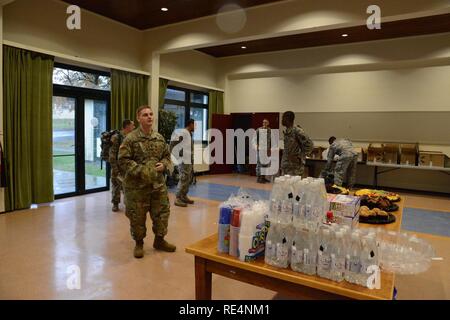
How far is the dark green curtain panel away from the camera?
460cm

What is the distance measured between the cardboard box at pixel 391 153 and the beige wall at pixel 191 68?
486 cm

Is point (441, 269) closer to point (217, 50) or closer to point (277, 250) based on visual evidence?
point (277, 250)

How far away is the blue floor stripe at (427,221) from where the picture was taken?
4.34 meters

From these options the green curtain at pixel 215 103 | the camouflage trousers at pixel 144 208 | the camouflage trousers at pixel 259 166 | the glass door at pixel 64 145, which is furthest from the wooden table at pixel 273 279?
the green curtain at pixel 215 103

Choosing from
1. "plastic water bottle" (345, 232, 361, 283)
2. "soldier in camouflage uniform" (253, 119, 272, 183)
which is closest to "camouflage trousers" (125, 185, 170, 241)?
"plastic water bottle" (345, 232, 361, 283)

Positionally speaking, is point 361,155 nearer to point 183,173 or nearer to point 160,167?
point 183,173

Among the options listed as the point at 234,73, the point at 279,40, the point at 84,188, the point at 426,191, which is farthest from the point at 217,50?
the point at 426,191

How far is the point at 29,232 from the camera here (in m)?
3.83

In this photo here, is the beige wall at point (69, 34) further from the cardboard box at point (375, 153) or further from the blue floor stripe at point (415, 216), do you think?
the cardboard box at point (375, 153)

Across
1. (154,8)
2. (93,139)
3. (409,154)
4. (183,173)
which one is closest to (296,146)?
(183,173)

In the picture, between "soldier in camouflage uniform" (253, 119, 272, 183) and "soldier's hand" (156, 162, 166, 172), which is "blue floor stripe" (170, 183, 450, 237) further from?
"soldier's hand" (156, 162, 166, 172)

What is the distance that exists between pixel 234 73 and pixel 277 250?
26.7ft

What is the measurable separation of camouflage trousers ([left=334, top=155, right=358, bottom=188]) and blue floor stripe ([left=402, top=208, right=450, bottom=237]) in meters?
1.13

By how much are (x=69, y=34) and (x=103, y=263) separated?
437cm
